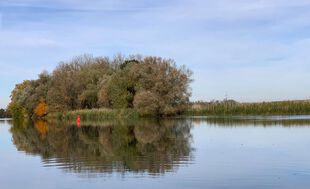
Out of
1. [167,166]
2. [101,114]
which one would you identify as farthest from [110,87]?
[167,166]

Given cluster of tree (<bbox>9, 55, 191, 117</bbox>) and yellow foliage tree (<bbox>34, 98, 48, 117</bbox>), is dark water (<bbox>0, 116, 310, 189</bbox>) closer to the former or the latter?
cluster of tree (<bbox>9, 55, 191, 117</bbox>)

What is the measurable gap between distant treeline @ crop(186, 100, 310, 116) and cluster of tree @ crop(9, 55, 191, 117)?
3092 mm

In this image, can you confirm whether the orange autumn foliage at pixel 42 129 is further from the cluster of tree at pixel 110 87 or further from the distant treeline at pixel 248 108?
the distant treeline at pixel 248 108

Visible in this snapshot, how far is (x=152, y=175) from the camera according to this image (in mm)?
13164

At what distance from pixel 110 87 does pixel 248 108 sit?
67.8 ft

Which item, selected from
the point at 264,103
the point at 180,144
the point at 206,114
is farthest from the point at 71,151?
the point at 206,114

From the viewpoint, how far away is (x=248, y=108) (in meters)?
58.5

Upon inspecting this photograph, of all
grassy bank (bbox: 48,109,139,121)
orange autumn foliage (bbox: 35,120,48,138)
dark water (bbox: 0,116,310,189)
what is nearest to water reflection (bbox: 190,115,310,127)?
dark water (bbox: 0,116,310,189)

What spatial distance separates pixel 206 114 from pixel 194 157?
4851 cm

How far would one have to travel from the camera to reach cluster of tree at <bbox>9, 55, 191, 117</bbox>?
62.0 meters

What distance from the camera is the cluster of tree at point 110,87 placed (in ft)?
203

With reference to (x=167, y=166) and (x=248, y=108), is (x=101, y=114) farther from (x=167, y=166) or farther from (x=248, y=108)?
(x=167, y=166)

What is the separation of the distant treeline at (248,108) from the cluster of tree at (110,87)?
3.09 m

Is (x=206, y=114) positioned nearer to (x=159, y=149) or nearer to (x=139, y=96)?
(x=139, y=96)
